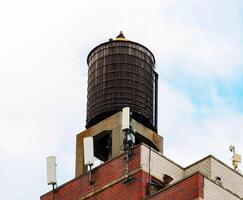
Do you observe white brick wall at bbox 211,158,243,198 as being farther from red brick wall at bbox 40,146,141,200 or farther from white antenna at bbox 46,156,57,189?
white antenna at bbox 46,156,57,189

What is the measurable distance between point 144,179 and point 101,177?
3420 mm

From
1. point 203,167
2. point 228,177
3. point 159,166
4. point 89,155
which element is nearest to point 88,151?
point 89,155

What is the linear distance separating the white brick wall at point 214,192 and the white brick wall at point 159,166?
13.4 ft

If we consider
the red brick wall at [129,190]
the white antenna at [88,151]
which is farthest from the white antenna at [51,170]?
the red brick wall at [129,190]

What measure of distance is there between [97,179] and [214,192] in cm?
765

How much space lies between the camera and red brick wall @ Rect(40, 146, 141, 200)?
54.5 m

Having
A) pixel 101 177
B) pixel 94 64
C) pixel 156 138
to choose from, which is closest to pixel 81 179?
pixel 101 177

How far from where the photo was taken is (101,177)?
183 ft

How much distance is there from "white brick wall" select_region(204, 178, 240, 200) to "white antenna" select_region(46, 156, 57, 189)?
10.7 meters

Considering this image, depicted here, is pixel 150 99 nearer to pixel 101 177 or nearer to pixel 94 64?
pixel 94 64

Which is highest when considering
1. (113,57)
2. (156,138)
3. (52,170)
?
(113,57)

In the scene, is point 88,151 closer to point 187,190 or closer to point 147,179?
point 147,179

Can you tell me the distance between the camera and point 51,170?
192ft

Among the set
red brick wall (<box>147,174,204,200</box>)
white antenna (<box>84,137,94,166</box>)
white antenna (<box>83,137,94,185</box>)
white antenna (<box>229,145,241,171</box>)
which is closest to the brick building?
red brick wall (<box>147,174,204,200</box>)
